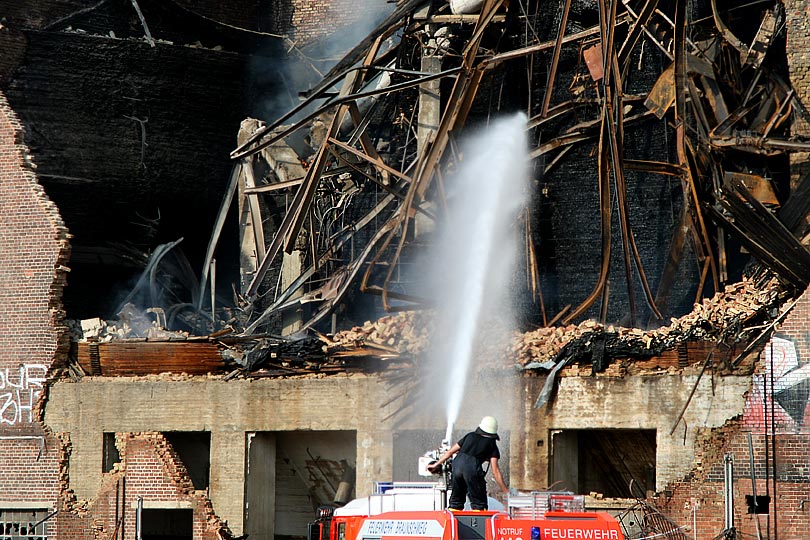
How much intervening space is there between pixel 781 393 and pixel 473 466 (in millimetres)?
5268

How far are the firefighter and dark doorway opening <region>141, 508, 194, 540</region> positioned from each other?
1019cm

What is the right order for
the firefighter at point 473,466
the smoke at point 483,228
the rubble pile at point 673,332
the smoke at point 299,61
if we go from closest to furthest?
the firefighter at point 473,466
the rubble pile at point 673,332
the smoke at point 483,228
the smoke at point 299,61

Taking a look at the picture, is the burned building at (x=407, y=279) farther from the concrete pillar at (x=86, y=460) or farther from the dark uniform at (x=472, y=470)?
the dark uniform at (x=472, y=470)

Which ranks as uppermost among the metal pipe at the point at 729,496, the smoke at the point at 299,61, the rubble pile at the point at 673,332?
the smoke at the point at 299,61

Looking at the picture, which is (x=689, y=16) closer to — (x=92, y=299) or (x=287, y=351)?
(x=287, y=351)

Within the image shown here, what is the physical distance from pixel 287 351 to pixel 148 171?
688cm

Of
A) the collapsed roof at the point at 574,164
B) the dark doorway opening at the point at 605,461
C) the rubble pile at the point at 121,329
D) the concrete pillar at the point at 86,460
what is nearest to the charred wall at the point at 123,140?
the rubble pile at the point at 121,329

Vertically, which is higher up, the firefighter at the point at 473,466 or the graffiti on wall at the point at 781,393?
the graffiti on wall at the point at 781,393

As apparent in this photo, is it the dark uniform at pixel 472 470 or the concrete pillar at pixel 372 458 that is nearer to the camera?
the dark uniform at pixel 472 470

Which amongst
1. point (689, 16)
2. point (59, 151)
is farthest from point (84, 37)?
point (689, 16)

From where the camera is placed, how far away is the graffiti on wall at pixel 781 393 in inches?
658

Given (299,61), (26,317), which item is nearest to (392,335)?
(26,317)

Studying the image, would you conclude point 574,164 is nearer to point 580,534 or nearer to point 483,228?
point 483,228

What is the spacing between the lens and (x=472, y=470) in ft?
43.7
